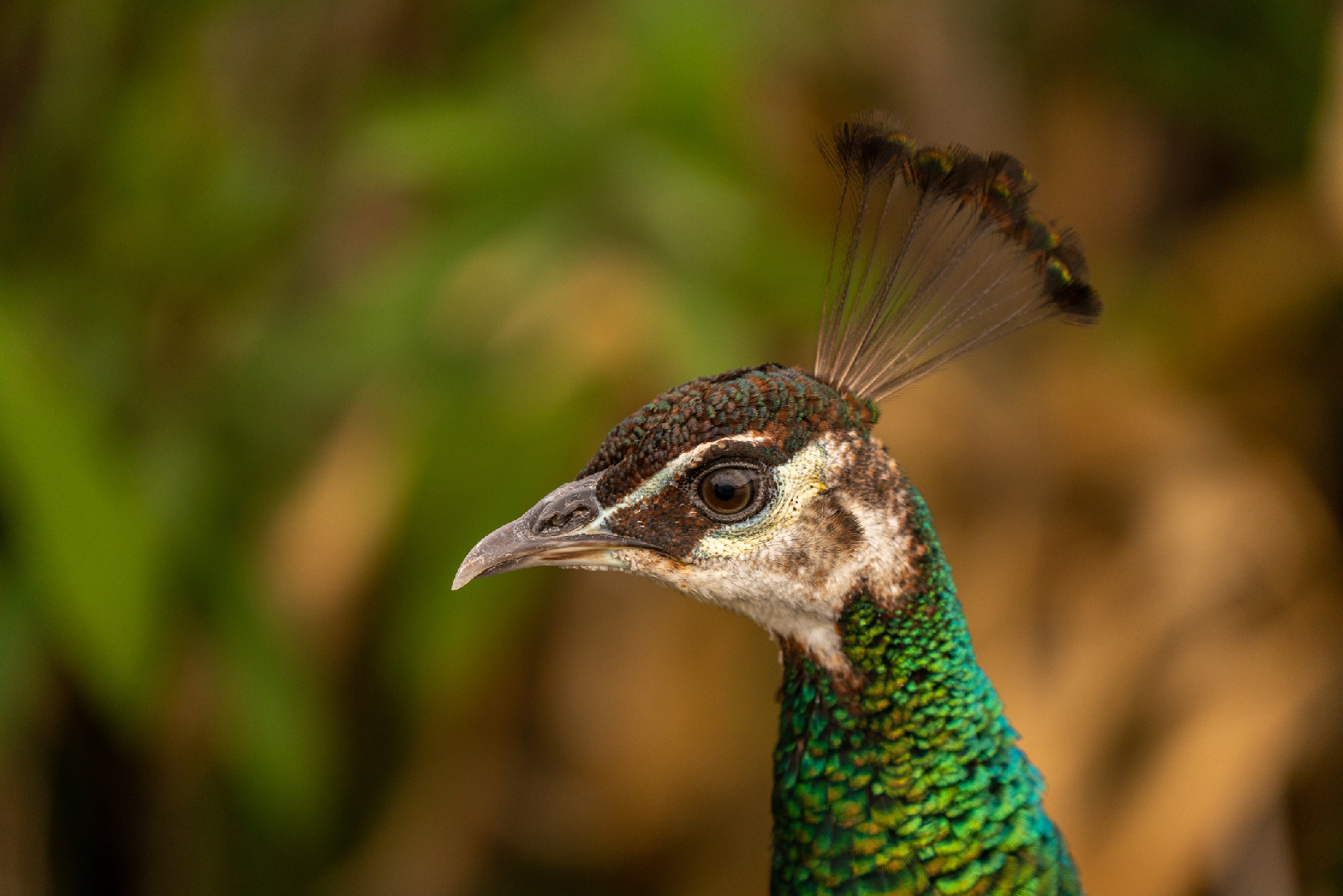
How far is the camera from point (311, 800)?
1282mm

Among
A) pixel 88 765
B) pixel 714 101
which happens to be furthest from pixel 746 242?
pixel 88 765

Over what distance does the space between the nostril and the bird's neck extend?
162 millimetres

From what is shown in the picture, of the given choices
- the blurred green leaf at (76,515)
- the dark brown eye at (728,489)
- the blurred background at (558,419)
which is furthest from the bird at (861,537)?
the blurred green leaf at (76,515)

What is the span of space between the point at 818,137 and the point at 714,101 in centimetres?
52

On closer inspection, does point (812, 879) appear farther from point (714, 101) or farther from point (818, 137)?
point (714, 101)

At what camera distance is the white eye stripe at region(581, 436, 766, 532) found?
619mm

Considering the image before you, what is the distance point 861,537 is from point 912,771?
0.14 metres

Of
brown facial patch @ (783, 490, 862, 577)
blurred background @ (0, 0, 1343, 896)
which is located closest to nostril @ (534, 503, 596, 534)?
brown facial patch @ (783, 490, 862, 577)

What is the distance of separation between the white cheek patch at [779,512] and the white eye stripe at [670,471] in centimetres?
3

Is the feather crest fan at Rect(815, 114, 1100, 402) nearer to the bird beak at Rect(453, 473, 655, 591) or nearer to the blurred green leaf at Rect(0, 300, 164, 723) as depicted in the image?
the bird beak at Rect(453, 473, 655, 591)

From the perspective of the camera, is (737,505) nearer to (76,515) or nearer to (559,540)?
(559,540)

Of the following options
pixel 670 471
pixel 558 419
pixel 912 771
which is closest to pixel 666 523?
pixel 670 471

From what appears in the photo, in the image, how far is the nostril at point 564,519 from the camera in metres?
0.64

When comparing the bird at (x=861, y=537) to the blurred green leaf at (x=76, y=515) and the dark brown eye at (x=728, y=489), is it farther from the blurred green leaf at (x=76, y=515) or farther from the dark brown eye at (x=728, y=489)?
the blurred green leaf at (x=76, y=515)
